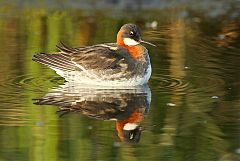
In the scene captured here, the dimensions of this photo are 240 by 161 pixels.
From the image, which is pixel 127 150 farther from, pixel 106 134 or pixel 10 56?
pixel 10 56

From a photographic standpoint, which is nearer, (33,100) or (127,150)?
(127,150)

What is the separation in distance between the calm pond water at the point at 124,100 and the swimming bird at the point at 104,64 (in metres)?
0.22

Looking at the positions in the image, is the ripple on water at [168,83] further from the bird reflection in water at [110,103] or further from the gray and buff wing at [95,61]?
the gray and buff wing at [95,61]

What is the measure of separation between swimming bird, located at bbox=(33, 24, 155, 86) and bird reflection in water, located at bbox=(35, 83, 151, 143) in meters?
0.14

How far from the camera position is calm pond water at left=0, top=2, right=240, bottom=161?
9617 mm

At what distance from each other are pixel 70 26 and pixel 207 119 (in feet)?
21.5

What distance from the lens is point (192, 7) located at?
19312mm

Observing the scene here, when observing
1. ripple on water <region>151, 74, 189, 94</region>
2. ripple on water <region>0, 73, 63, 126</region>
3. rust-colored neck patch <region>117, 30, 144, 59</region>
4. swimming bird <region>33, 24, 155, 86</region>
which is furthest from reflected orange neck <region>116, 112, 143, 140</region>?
rust-colored neck patch <region>117, 30, 144, 59</region>

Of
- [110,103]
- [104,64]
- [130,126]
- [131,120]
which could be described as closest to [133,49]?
[104,64]

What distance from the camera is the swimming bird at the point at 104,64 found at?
12734 mm

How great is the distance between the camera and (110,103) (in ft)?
38.0

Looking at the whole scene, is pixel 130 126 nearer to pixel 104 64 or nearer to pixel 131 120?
pixel 131 120

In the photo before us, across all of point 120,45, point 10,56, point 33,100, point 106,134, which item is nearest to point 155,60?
point 120,45

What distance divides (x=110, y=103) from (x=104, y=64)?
134 centimetres
